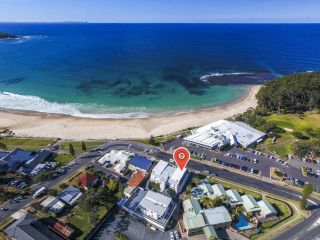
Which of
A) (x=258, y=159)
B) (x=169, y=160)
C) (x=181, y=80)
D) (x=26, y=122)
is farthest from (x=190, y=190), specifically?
(x=181, y=80)

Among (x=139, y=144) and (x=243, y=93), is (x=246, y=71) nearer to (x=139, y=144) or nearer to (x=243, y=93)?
(x=243, y=93)

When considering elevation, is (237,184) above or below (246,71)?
below

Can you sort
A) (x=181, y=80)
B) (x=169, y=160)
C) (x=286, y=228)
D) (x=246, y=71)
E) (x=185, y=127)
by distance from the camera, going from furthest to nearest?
(x=246, y=71)
(x=181, y=80)
(x=185, y=127)
(x=169, y=160)
(x=286, y=228)

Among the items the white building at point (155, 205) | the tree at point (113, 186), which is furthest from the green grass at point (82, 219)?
the white building at point (155, 205)

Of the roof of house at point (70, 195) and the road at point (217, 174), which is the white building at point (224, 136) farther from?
the roof of house at point (70, 195)

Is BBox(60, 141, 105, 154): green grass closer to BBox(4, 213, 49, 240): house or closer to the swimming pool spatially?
BBox(4, 213, 49, 240): house

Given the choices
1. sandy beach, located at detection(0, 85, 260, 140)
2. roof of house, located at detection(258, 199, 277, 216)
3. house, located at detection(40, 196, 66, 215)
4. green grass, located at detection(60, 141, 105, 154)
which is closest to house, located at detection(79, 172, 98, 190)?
house, located at detection(40, 196, 66, 215)

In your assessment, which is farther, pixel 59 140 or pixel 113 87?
pixel 113 87
